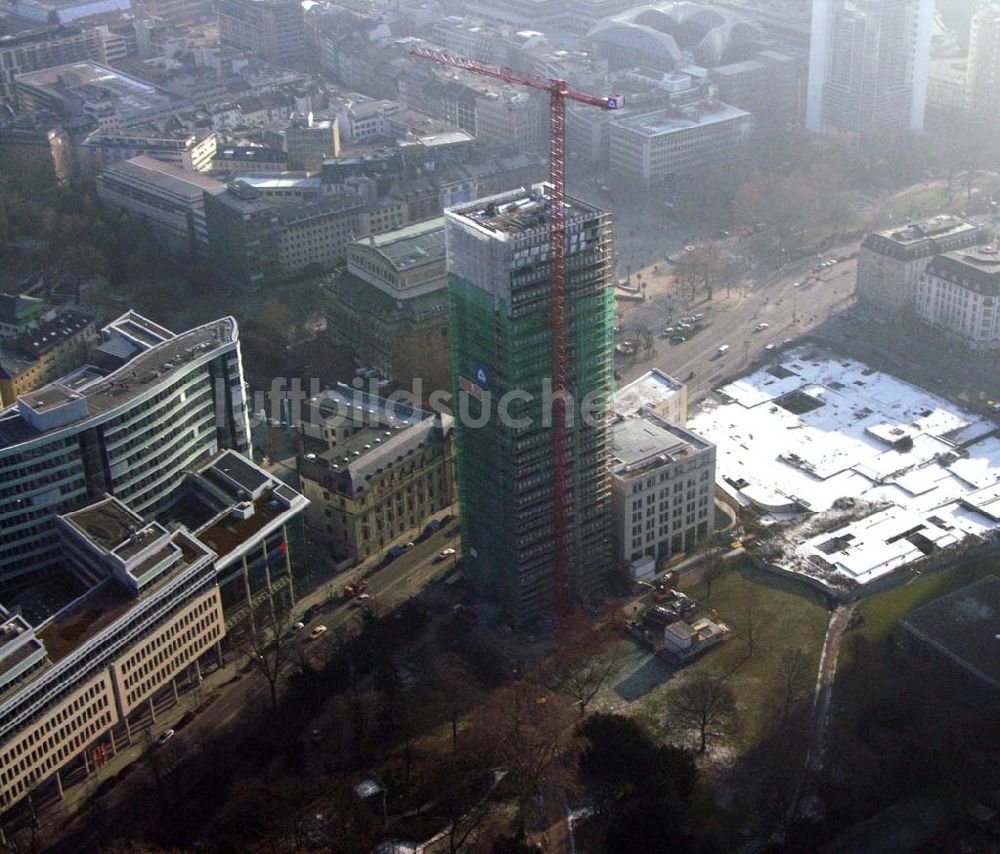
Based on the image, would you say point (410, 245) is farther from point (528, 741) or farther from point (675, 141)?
point (528, 741)

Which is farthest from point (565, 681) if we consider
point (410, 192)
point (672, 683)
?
point (410, 192)

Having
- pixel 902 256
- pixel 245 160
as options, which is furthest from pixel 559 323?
pixel 245 160

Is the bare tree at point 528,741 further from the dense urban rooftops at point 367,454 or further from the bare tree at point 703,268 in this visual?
the bare tree at point 703,268

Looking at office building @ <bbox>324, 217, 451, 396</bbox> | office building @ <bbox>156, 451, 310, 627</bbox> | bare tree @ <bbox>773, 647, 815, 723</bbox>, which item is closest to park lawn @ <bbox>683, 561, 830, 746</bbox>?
bare tree @ <bbox>773, 647, 815, 723</bbox>

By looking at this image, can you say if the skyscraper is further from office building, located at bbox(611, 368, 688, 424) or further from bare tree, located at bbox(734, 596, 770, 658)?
bare tree, located at bbox(734, 596, 770, 658)

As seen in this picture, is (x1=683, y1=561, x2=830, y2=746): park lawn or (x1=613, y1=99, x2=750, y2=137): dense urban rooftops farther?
(x1=613, y1=99, x2=750, y2=137): dense urban rooftops

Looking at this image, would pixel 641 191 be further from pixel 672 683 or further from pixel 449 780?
pixel 449 780

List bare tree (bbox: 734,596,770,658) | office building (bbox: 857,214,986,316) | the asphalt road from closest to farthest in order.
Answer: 1. bare tree (bbox: 734,596,770,658)
2. the asphalt road
3. office building (bbox: 857,214,986,316)
